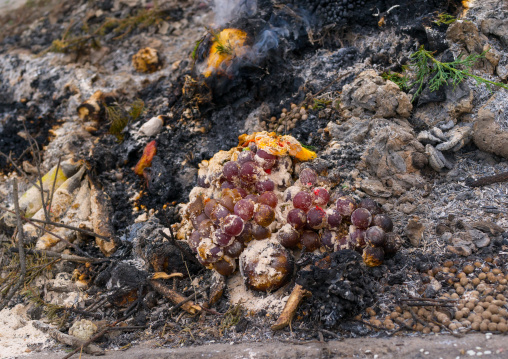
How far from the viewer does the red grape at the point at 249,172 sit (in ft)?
11.3

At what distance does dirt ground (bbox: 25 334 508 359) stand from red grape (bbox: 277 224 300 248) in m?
0.76

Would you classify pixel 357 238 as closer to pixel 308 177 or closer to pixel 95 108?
pixel 308 177

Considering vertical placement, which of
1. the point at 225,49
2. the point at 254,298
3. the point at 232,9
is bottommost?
the point at 254,298

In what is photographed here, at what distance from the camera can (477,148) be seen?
360cm

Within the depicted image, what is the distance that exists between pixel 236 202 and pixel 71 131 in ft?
11.4

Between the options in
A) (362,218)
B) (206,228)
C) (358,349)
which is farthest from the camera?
(206,228)

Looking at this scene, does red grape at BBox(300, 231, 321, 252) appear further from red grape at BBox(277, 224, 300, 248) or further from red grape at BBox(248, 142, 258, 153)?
red grape at BBox(248, 142, 258, 153)

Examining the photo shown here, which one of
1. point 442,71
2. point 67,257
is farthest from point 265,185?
point 67,257

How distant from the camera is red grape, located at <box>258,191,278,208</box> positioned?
3328 millimetres

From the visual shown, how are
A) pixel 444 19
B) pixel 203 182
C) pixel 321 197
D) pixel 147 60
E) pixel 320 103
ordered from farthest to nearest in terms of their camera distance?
pixel 147 60 < pixel 320 103 < pixel 444 19 < pixel 203 182 < pixel 321 197

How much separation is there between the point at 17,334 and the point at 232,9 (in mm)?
4370

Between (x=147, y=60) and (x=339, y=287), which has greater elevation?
(x=147, y=60)

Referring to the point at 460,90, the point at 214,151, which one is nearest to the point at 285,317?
the point at 214,151

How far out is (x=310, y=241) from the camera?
3170 millimetres
